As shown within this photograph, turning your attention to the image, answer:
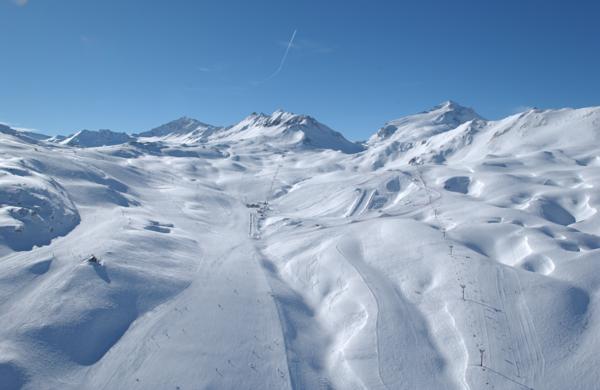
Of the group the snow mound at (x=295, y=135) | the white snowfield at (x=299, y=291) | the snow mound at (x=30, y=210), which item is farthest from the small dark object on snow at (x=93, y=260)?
the snow mound at (x=295, y=135)

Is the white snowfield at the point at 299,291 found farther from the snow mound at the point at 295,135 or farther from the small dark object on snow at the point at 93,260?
the snow mound at the point at 295,135

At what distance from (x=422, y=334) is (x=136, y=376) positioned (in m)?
13.4

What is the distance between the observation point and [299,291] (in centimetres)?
2622

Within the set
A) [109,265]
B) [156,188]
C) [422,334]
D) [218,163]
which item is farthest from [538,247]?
[218,163]

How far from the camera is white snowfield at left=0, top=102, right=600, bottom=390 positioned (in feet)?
55.5

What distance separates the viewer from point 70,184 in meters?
47.6

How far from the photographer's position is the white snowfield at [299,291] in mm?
16906

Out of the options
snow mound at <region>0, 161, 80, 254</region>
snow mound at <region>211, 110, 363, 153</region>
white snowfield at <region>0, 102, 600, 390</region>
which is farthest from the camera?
snow mound at <region>211, 110, 363, 153</region>

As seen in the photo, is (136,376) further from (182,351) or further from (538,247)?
(538,247)

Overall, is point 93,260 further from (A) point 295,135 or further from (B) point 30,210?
(A) point 295,135

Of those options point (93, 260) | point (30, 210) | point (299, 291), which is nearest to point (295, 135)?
point (30, 210)

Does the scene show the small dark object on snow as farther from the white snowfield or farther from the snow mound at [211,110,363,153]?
the snow mound at [211,110,363,153]

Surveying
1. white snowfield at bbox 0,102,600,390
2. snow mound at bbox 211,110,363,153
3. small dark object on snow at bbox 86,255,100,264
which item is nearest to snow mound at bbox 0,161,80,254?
white snowfield at bbox 0,102,600,390

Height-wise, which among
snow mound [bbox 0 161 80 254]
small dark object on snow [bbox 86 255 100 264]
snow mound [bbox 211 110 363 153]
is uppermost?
snow mound [bbox 211 110 363 153]
